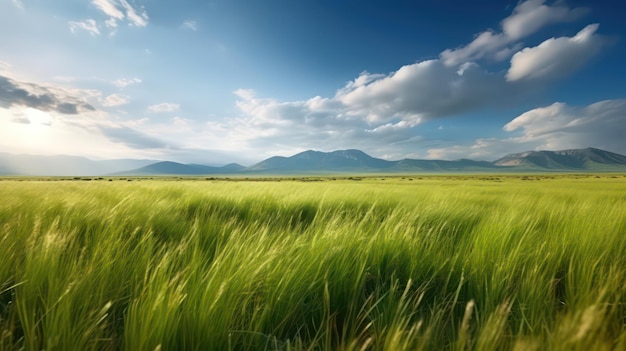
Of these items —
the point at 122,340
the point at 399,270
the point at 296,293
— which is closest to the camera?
the point at 122,340

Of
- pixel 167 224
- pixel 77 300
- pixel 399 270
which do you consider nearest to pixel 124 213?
pixel 167 224

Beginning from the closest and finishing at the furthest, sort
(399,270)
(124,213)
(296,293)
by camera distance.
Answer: (296,293) → (399,270) → (124,213)

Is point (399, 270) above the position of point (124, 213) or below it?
below

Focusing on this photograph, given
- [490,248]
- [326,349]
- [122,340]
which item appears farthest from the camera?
[490,248]

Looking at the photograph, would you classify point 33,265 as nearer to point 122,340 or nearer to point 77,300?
point 77,300

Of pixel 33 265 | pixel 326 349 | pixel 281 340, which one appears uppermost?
pixel 33 265

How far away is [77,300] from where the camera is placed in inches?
42.4

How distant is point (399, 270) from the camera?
1.64 m

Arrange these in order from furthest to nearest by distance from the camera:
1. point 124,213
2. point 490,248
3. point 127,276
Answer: point 124,213 < point 490,248 < point 127,276

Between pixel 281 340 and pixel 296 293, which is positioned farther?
pixel 296 293

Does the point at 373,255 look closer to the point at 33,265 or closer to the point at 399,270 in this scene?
the point at 399,270

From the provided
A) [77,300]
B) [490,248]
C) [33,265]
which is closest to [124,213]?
[33,265]

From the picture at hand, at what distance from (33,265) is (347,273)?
149 centimetres

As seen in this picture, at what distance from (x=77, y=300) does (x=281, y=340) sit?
822 millimetres
